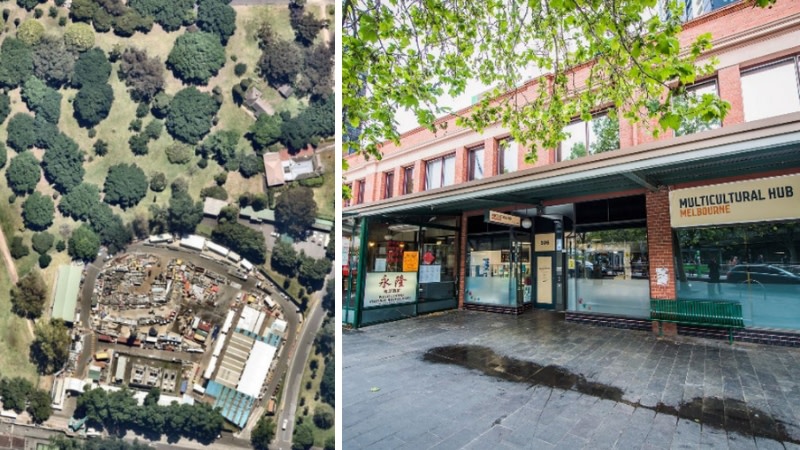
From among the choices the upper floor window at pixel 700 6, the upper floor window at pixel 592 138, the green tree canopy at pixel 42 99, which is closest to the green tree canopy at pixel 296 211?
the green tree canopy at pixel 42 99

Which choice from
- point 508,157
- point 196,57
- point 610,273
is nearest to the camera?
point 196,57

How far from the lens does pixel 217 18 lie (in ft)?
19.3

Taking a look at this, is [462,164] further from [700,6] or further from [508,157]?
[700,6]

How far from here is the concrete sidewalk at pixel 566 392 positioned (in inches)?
109

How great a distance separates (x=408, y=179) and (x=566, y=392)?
1019 centimetres

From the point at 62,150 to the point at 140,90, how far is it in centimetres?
152

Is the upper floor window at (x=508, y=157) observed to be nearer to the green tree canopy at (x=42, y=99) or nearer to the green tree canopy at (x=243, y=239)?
the green tree canopy at (x=243, y=239)

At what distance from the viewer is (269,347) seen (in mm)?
5484

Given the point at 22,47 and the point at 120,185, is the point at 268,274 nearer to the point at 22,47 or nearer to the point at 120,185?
the point at 120,185

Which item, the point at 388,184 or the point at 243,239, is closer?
the point at 243,239

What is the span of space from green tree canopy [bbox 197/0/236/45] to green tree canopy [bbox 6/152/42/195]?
3.36 metres

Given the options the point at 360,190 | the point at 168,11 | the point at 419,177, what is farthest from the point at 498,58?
the point at 360,190

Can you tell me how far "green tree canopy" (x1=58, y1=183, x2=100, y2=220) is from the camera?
5613mm

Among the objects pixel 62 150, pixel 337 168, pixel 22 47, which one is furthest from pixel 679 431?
pixel 22 47
